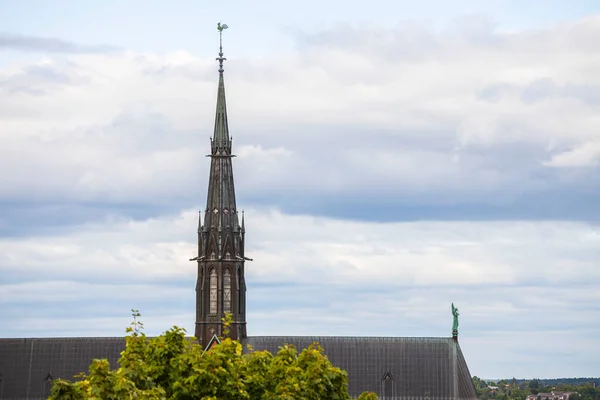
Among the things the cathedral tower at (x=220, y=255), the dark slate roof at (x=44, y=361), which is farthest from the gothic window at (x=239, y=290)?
the dark slate roof at (x=44, y=361)

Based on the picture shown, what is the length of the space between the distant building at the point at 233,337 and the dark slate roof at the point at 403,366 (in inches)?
3.7

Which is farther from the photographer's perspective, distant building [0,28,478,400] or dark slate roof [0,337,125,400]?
dark slate roof [0,337,125,400]

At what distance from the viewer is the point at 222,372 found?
74.4 meters

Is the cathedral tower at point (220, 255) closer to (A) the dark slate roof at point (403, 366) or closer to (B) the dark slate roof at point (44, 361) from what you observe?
(A) the dark slate roof at point (403, 366)

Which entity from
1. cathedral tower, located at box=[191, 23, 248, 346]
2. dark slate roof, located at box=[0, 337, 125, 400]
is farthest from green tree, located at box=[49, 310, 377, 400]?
dark slate roof, located at box=[0, 337, 125, 400]

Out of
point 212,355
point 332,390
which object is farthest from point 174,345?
point 332,390

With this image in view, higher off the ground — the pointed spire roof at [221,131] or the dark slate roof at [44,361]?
the pointed spire roof at [221,131]

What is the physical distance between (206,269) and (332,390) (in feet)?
187

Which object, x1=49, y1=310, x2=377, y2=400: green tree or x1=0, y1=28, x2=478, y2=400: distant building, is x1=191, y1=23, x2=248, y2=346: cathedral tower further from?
x1=49, y1=310, x2=377, y2=400: green tree

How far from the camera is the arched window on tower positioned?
132875mm

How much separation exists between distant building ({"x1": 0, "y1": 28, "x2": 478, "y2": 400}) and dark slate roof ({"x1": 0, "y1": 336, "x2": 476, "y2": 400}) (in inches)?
3.7

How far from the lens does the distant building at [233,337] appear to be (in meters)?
132

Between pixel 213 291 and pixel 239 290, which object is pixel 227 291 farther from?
pixel 213 291

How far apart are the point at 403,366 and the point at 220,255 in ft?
66.7
